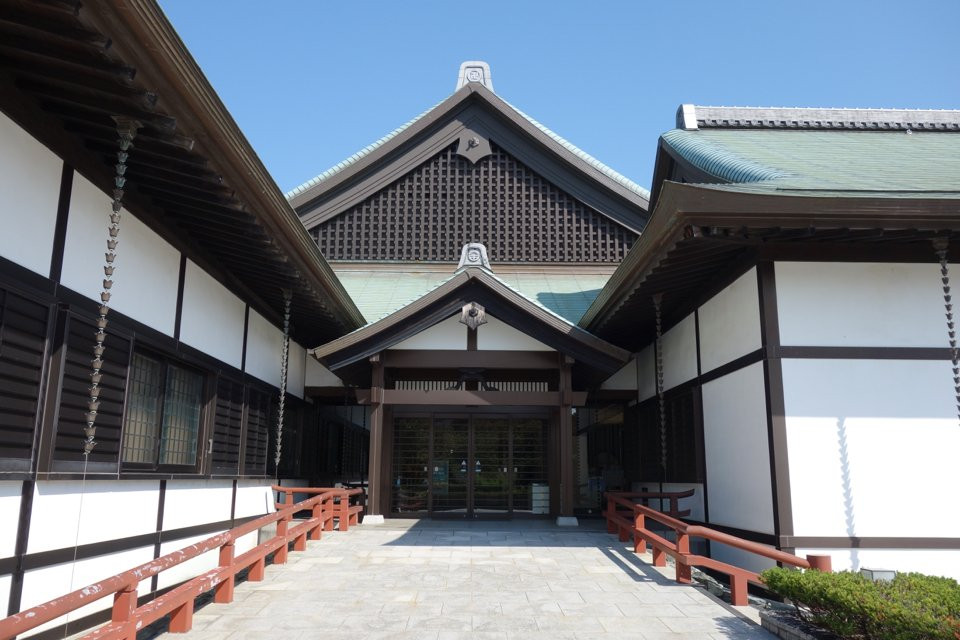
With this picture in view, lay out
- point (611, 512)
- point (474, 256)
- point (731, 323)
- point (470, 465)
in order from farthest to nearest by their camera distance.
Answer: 1. point (470, 465)
2. point (474, 256)
3. point (611, 512)
4. point (731, 323)

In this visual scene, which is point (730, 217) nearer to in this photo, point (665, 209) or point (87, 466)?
point (665, 209)

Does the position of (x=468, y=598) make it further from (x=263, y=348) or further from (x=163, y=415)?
(x=263, y=348)

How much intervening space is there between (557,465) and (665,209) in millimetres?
7323

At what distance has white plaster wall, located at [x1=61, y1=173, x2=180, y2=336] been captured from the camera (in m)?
6.36

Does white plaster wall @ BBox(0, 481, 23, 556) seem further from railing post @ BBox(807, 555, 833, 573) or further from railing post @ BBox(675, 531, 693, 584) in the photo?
railing post @ BBox(807, 555, 833, 573)

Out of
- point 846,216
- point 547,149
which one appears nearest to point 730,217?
point 846,216

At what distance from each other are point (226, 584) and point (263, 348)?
5.80 m

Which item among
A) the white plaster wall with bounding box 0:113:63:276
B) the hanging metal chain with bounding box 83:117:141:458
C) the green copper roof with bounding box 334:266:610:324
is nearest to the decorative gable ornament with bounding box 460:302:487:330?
the green copper roof with bounding box 334:266:610:324

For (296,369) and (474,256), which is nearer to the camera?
(474,256)

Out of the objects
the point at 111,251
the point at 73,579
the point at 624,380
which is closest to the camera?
the point at 111,251

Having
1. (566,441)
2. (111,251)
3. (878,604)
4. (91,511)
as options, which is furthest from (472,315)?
(878,604)

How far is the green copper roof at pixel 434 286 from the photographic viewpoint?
15312mm

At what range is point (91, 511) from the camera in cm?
668

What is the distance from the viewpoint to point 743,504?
31.5 ft
